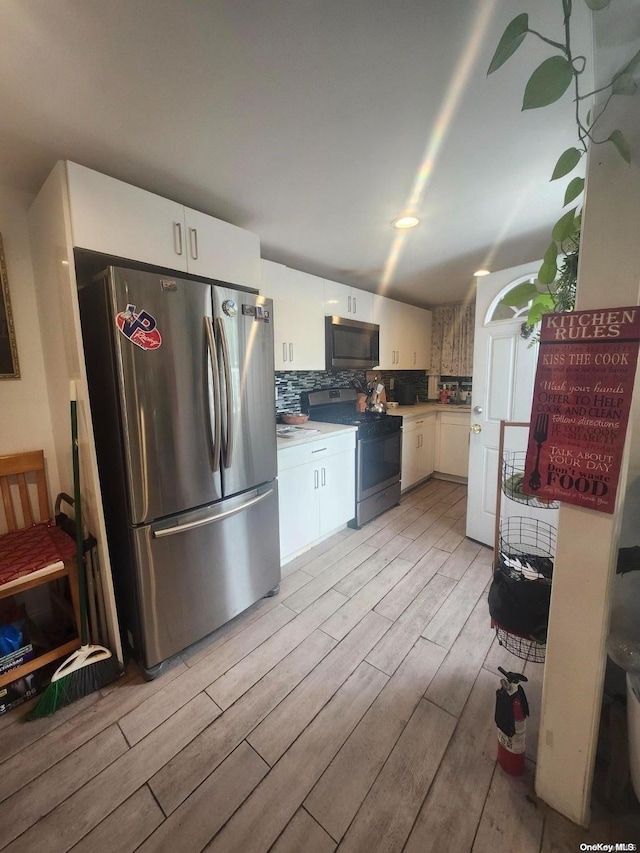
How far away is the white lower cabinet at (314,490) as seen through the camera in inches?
92.8

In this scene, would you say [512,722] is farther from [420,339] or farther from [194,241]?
[420,339]

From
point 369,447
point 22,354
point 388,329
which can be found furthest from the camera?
point 388,329

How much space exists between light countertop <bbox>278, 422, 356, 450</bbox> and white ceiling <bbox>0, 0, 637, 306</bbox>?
4.44 feet

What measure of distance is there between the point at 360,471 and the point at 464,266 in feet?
6.37

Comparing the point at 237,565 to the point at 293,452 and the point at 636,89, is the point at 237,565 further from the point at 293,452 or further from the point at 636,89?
the point at 636,89

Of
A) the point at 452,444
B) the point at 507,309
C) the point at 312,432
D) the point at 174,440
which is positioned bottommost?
the point at 452,444

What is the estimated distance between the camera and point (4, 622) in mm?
1629

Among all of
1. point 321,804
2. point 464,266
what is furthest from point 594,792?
point 464,266

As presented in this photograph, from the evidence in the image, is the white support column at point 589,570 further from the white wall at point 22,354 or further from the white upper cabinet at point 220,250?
the white wall at point 22,354

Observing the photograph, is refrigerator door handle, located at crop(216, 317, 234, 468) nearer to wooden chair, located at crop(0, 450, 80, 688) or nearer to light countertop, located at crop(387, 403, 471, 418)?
wooden chair, located at crop(0, 450, 80, 688)

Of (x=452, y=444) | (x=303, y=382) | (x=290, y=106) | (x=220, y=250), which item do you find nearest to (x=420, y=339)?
(x=452, y=444)

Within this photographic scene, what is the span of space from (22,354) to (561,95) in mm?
2302

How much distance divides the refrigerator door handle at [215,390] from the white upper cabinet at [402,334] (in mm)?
2430

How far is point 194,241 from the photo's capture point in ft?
5.54
